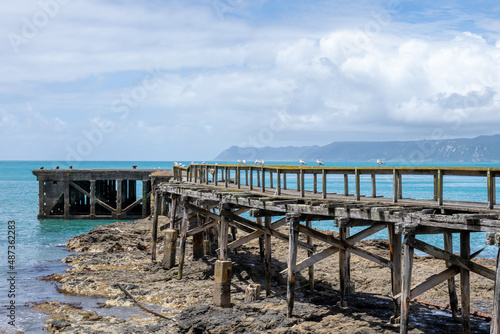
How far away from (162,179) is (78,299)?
19129 millimetres

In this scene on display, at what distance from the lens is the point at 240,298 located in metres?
17.9

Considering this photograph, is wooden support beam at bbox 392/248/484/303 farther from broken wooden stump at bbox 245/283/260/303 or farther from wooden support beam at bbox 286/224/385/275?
broken wooden stump at bbox 245/283/260/303

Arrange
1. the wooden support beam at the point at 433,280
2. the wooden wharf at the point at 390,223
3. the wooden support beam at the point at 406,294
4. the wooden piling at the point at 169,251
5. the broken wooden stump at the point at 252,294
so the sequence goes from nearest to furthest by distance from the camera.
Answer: the wooden wharf at the point at 390,223 < the wooden support beam at the point at 406,294 < the wooden support beam at the point at 433,280 < the broken wooden stump at the point at 252,294 < the wooden piling at the point at 169,251

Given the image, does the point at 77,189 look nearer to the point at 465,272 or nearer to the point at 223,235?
the point at 223,235

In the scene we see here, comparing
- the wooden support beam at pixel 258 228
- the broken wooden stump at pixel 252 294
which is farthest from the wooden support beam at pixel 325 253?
the broken wooden stump at pixel 252 294

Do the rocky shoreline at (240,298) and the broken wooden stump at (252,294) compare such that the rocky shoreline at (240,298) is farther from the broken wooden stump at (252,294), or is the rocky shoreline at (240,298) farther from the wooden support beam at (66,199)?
the wooden support beam at (66,199)

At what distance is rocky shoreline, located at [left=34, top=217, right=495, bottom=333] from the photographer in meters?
14.4

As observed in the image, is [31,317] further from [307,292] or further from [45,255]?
[45,255]

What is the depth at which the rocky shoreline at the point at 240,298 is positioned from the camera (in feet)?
47.2

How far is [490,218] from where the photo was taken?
10.1 m

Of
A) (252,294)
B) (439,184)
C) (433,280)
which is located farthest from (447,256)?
(252,294)

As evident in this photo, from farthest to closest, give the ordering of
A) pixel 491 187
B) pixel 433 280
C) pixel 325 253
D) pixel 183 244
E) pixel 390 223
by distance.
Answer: pixel 183 244 < pixel 325 253 < pixel 390 223 < pixel 433 280 < pixel 491 187

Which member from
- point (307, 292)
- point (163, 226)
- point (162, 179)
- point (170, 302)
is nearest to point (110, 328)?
point (170, 302)

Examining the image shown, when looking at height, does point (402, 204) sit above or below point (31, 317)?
above
